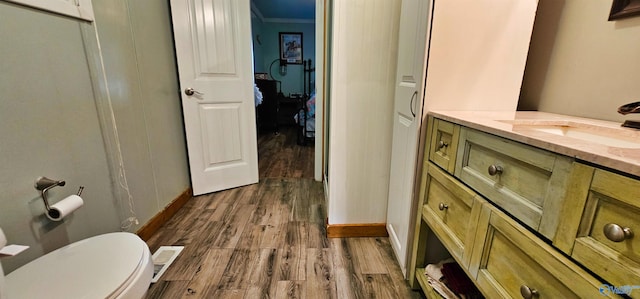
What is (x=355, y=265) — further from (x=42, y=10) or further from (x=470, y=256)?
(x=42, y=10)

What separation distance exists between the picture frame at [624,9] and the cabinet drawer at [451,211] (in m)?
0.77

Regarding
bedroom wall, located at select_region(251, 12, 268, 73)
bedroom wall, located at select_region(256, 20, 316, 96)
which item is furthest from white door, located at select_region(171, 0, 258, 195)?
bedroom wall, located at select_region(256, 20, 316, 96)

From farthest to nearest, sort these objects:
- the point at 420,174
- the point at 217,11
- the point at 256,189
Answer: the point at 256,189 < the point at 217,11 < the point at 420,174

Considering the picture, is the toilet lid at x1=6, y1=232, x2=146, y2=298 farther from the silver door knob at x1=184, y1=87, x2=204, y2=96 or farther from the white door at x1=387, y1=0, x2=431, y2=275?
the silver door knob at x1=184, y1=87, x2=204, y2=96

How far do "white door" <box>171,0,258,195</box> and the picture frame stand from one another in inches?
85.1

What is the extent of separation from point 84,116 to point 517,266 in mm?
1723

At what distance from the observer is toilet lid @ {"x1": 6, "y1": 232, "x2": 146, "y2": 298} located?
2.31 ft

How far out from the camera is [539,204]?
0.58 metres

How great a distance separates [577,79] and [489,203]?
75 centimetres

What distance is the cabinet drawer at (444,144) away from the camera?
907mm

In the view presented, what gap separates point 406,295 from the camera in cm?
125

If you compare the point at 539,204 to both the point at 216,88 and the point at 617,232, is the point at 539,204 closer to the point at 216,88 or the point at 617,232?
the point at 617,232

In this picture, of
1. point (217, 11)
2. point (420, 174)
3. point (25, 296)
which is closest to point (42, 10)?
point (25, 296)

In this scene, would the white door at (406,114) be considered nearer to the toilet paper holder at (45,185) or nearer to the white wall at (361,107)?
the white wall at (361,107)
